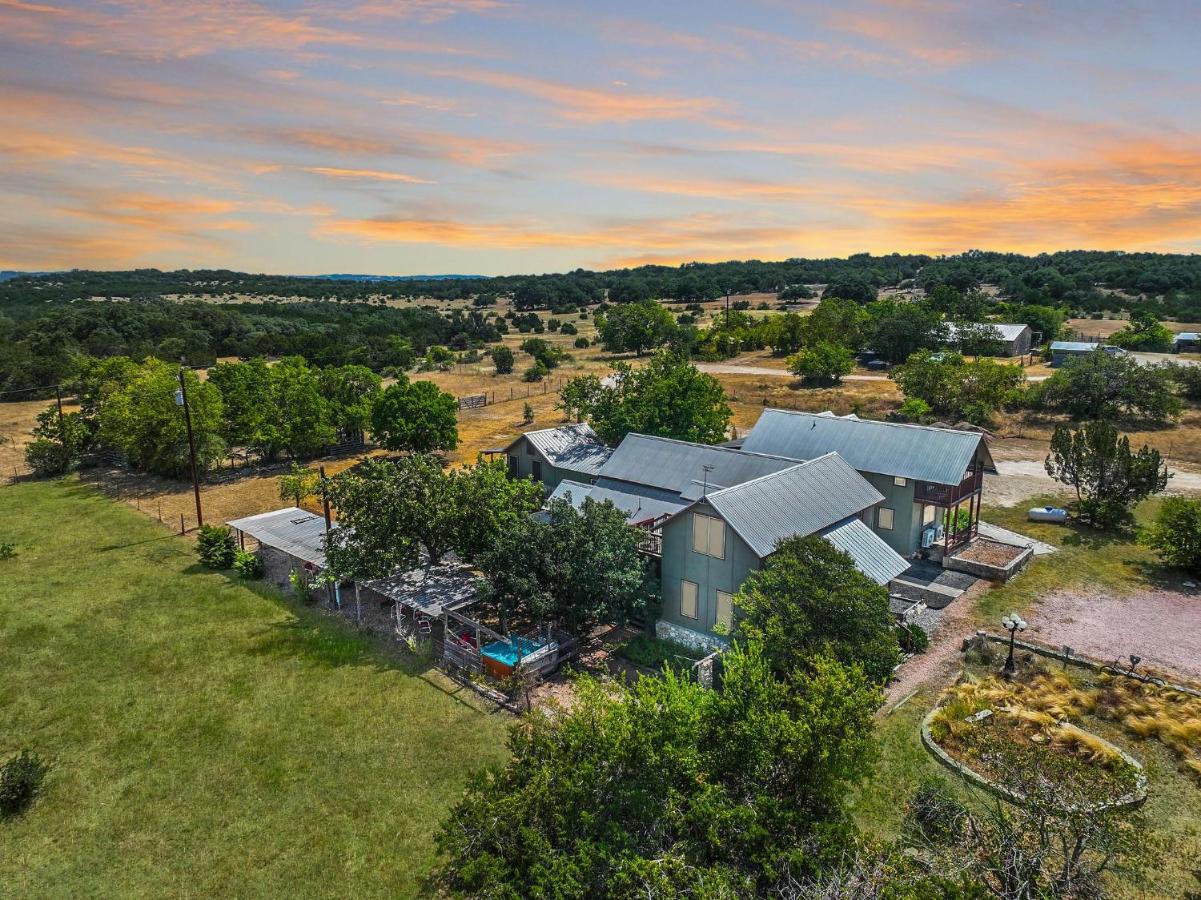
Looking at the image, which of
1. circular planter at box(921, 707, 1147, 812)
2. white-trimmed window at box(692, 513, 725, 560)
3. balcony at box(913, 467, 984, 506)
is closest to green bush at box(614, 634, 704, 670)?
white-trimmed window at box(692, 513, 725, 560)

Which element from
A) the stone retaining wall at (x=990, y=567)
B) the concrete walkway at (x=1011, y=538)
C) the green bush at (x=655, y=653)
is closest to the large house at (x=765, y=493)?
the green bush at (x=655, y=653)

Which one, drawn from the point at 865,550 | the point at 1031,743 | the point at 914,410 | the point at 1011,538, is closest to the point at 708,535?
the point at 865,550

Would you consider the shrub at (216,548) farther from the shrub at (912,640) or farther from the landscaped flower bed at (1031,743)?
the landscaped flower bed at (1031,743)

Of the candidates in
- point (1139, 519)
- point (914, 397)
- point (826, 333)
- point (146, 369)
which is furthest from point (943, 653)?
point (826, 333)

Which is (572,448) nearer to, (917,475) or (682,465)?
(682,465)

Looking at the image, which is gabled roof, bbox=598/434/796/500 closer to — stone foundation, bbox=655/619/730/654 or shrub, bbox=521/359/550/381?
stone foundation, bbox=655/619/730/654

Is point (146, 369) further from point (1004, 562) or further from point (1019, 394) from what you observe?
point (1019, 394)
